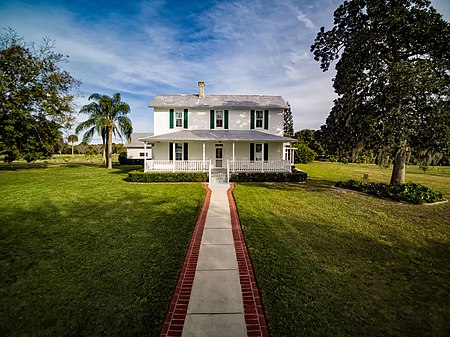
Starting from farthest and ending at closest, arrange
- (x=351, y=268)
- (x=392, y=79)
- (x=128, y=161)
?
(x=128, y=161) → (x=392, y=79) → (x=351, y=268)

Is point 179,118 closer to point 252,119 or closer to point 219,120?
point 219,120

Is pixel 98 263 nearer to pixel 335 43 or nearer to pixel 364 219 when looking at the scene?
pixel 364 219

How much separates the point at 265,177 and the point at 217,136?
5.34 meters

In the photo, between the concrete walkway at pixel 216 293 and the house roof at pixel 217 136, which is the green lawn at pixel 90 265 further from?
the house roof at pixel 217 136

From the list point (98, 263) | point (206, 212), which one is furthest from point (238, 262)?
point (206, 212)

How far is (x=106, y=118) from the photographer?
25.0 metres

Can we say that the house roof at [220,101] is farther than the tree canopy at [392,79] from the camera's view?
Yes

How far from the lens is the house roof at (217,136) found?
16.9 metres

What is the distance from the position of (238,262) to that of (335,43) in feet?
46.3

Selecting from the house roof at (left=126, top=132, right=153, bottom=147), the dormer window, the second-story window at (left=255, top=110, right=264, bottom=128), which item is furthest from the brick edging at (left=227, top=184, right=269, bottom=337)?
the house roof at (left=126, top=132, right=153, bottom=147)

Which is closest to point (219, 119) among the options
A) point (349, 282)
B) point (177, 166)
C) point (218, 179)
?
point (177, 166)

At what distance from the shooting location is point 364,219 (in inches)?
326

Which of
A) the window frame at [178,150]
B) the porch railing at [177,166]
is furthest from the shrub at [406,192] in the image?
the window frame at [178,150]

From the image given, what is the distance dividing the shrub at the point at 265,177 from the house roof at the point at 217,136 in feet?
9.44
